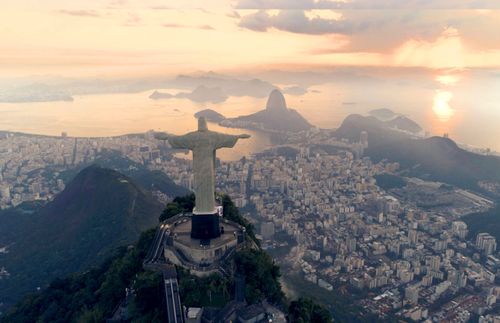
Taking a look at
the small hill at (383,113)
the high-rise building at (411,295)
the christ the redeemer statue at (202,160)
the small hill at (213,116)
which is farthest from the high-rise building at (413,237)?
the small hill at (383,113)

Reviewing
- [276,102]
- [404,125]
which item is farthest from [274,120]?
[404,125]

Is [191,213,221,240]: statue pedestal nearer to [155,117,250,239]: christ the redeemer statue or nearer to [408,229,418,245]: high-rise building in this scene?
[155,117,250,239]: christ the redeemer statue

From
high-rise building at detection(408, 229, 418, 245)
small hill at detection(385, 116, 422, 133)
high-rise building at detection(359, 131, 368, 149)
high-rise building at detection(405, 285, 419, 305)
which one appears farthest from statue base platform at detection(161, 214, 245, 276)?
small hill at detection(385, 116, 422, 133)

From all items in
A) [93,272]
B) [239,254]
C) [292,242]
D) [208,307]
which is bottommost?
[292,242]

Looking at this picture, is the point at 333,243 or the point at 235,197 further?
the point at 235,197

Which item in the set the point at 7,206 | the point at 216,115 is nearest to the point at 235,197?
the point at 7,206

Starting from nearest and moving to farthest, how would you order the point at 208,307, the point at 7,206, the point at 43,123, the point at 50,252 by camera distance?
the point at 208,307, the point at 50,252, the point at 7,206, the point at 43,123

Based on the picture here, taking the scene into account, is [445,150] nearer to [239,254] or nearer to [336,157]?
[336,157]
